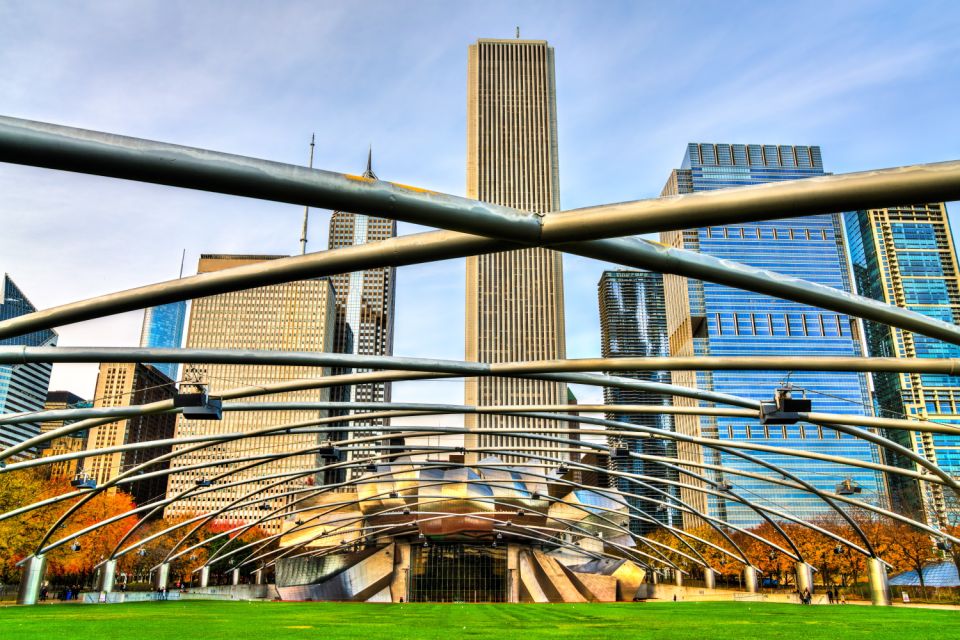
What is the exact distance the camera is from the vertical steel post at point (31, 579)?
35344 millimetres

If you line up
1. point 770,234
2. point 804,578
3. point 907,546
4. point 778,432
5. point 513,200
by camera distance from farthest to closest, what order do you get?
point 770,234 → point 778,432 → point 513,200 → point 907,546 → point 804,578

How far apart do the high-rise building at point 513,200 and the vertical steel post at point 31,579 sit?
411 feet

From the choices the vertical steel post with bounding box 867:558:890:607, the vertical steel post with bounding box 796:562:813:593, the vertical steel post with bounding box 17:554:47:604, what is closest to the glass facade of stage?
the vertical steel post with bounding box 796:562:813:593

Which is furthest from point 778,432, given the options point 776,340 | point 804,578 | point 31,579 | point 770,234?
point 31,579

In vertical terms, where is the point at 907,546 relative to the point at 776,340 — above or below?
below

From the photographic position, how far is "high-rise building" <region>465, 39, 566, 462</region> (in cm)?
16388

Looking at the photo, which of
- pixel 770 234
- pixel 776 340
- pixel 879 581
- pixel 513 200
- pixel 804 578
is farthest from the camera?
→ pixel 770 234

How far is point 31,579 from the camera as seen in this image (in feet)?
117

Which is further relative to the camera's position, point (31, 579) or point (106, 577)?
point (106, 577)

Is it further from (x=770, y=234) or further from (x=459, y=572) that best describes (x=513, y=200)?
(x=459, y=572)

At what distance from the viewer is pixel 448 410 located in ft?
77.3

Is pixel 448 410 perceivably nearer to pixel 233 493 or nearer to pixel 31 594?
pixel 31 594

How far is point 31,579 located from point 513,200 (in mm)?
136086

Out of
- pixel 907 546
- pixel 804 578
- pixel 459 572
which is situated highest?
pixel 907 546
